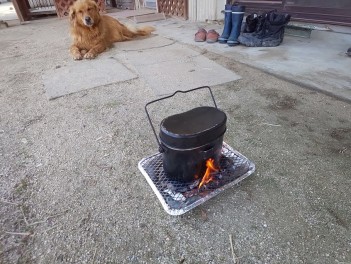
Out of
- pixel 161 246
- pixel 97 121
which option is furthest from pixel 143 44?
pixel 161 246

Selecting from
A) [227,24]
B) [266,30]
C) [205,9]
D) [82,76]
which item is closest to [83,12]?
[82,76]

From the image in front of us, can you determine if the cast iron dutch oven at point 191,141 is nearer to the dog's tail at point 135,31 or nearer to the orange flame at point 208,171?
the orange flame at point 208,171

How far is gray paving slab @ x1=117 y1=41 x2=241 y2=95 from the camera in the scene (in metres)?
2.40

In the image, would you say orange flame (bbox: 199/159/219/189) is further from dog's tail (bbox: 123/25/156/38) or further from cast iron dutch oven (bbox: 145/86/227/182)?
dog's tail (bbox: 123/25/156/38)

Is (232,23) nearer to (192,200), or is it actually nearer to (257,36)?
(257,36)

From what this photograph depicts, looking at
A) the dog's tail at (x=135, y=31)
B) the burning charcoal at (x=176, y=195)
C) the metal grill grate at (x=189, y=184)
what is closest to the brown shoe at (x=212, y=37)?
the dog's tail at (x=135, y=31)

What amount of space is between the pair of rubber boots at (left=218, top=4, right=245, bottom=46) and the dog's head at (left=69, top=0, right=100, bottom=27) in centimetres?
198

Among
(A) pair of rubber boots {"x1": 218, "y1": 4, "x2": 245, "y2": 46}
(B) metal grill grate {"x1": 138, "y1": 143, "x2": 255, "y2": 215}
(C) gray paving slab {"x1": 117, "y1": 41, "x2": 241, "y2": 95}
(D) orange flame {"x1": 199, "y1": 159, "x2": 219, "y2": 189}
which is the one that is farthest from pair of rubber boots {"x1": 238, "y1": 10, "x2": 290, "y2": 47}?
(D) orange flame {"x1": 199, "y1": 159, "x2": 219, "y2": 189}

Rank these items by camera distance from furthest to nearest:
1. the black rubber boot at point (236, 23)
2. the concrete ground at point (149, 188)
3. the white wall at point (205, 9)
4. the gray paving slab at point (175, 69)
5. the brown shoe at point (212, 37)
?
the white wall at point (205, 9) → the brown shoe at point (212, 37) → the black rubber boot at point (236, 23) → the gray paving slab at point (175, 69) → the concrete ground at point (149, 188)

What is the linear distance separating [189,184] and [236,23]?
3.03 metres

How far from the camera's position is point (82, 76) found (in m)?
2.72

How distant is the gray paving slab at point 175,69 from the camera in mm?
2402

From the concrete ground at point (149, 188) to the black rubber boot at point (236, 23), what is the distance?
1.55 meters

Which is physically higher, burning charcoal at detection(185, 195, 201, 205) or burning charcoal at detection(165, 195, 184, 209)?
burning charcoal at detection(185, 195, 201, 205)
